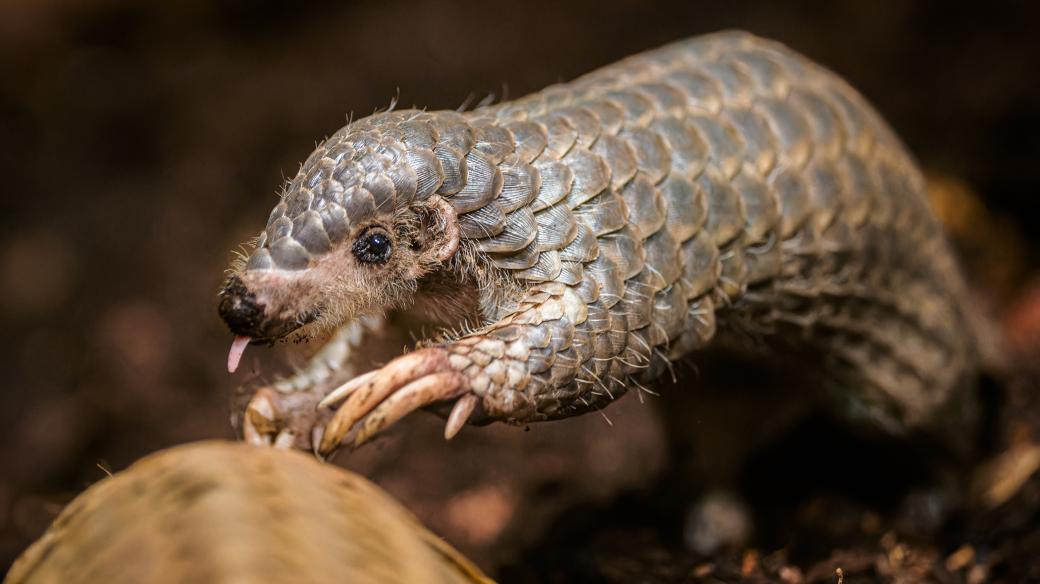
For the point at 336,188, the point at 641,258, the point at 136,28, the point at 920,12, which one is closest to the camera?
the point at 336,188

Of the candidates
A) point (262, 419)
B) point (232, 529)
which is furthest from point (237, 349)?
point (232, 529)

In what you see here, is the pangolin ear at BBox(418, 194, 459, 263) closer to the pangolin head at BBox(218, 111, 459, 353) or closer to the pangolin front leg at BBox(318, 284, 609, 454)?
the pangolin head at BBox(218, 111, 459, 353)

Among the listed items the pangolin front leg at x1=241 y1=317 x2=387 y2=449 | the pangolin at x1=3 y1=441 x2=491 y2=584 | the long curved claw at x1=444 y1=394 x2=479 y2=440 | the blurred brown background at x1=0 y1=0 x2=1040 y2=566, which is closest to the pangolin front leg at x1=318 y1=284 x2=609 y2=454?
the long curved claw at x1=444 y1=394 x2=479 y2=440

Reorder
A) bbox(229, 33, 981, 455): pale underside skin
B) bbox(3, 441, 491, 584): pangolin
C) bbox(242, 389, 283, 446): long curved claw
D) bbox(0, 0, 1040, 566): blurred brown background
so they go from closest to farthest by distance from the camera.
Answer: bbox(3, 441, 491, 584): pangolin
bbox(229, 33, 981, 455): pale underside skin
bbox(242, 389, 283, 446): long curved claw
bbox(0, 0, 1040, 566): blurred brown background

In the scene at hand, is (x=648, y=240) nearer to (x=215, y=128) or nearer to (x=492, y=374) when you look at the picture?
(x=492, y=374)

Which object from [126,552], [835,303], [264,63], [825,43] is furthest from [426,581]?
[264,63]

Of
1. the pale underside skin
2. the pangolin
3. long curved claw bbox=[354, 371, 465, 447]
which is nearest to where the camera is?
the pangolin

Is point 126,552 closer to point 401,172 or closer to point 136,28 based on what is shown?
point 401,172

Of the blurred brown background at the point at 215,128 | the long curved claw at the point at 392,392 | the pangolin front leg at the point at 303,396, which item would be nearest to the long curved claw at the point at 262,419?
the pangolin front leg at the point at 303,396
